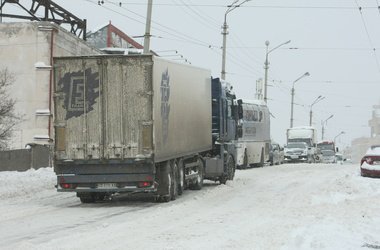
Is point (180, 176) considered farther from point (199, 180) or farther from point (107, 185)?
point (107, 185)

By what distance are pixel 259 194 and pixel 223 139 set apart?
3.92 meters

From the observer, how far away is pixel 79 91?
48.4ft

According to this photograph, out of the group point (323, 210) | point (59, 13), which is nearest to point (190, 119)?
point (323, 210)

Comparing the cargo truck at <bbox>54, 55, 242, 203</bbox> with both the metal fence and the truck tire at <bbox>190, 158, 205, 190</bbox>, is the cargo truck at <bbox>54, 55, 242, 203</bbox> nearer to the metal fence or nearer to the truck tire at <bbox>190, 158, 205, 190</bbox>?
the truck tire at <bbox>190, 158, 205, 190</bbox>

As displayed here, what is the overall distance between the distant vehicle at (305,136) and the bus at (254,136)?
53.1 feet

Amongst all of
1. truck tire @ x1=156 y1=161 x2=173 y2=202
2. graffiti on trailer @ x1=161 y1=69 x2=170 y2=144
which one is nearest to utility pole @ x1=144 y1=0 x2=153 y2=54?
graffiti on trailer @ x1=161 y1=69 x2=170 y2=144

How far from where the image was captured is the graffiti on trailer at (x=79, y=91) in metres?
14.7

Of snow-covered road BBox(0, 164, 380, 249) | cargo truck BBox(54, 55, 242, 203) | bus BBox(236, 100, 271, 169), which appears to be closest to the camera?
snow-covered road BBox(0, 164, 380, 249)

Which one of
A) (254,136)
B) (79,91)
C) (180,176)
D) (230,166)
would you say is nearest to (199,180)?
(180,176)

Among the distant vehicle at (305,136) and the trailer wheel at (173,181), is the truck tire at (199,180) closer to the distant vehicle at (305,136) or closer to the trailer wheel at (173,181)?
the trailer wheel at (173,181)

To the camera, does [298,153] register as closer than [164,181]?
No

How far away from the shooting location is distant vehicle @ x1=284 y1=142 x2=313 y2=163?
5319cm

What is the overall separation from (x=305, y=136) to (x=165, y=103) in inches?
1696

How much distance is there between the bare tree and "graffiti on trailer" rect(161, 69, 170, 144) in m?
7.75
